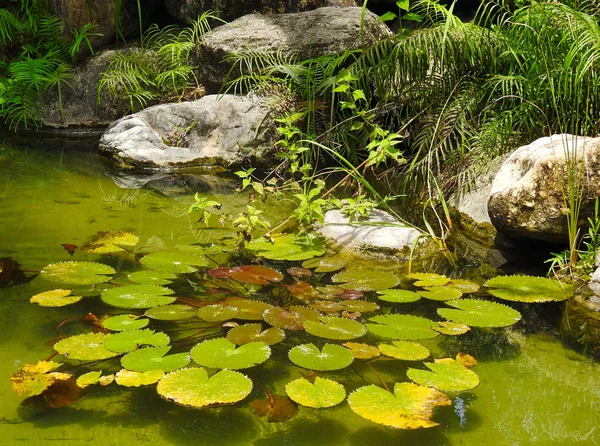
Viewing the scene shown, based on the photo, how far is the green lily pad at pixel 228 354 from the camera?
7.20 ft

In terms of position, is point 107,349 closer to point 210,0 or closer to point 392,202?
point 392,202

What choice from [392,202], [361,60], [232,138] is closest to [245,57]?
[232,138]

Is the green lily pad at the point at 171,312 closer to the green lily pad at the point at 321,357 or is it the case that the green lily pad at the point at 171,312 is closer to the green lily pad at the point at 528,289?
the green lily pad at the point at 321,357

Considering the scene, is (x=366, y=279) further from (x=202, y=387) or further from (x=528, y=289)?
(x=202, y=387)

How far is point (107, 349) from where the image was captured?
2299mm

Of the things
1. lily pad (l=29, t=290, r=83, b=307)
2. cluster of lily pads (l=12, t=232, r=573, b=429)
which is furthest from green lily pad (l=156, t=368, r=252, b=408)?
lily pad (l=29, t=290, r=83, b=307)

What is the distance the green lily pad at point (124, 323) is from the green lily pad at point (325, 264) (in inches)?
36.9

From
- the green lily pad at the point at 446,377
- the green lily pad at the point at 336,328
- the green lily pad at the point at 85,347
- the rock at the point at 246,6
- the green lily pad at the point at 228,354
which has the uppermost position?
the rock at the point at 246,6

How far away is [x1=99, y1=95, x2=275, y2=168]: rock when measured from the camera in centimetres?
528

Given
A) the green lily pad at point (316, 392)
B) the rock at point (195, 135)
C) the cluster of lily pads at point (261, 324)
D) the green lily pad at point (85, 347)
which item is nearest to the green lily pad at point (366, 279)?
the cluster of lily pads at point (261, 324)

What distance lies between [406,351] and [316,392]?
45 cm

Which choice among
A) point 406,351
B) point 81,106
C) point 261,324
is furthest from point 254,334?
point 81,106

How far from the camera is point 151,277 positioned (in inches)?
115

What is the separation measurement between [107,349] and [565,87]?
2.74m
